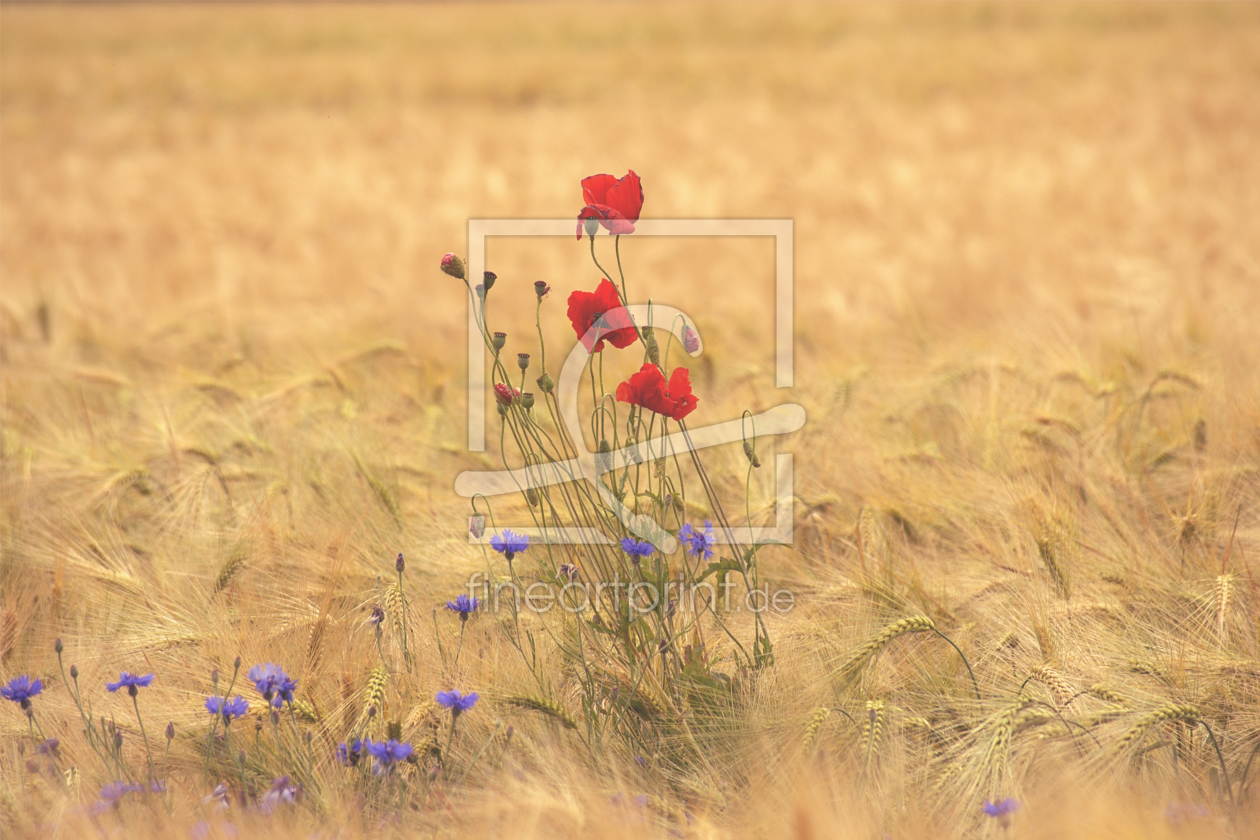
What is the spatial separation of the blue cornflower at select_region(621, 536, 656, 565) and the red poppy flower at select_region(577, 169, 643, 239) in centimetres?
51

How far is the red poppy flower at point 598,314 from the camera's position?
4.62 ft

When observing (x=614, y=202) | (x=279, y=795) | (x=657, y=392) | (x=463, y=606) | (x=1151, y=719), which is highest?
(x=614, y=202)

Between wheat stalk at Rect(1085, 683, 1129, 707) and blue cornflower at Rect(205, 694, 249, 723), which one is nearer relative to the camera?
blue cornflower at Rect(205, 694, 249, 723)

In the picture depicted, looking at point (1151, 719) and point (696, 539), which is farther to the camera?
point (696, 539)

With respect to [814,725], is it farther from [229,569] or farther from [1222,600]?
[229,569]

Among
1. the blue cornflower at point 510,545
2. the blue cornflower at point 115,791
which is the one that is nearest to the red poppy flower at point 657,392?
the blue cornflower at point 510,545

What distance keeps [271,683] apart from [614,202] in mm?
876

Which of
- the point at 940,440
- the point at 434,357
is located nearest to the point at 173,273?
the point at 434,357

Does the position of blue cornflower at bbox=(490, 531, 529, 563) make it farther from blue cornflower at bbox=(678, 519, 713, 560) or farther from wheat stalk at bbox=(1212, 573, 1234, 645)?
wheat stalk at bbox=(1212, 573, 1234, 645)

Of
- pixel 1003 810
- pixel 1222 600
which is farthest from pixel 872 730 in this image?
pixel 1222 600

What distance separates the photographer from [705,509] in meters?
2.17

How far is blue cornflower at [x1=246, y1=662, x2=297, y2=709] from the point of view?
1422 mm

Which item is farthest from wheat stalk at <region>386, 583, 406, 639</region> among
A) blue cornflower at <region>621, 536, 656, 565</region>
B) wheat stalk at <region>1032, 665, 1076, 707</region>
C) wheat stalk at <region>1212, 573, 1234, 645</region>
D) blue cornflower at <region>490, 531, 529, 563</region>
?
wheat stalk at <region>1212, 573, 1234, 645</region>

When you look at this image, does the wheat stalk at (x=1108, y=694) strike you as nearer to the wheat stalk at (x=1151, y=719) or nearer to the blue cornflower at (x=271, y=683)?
the wheat stalk at (x=1151, y=719)
